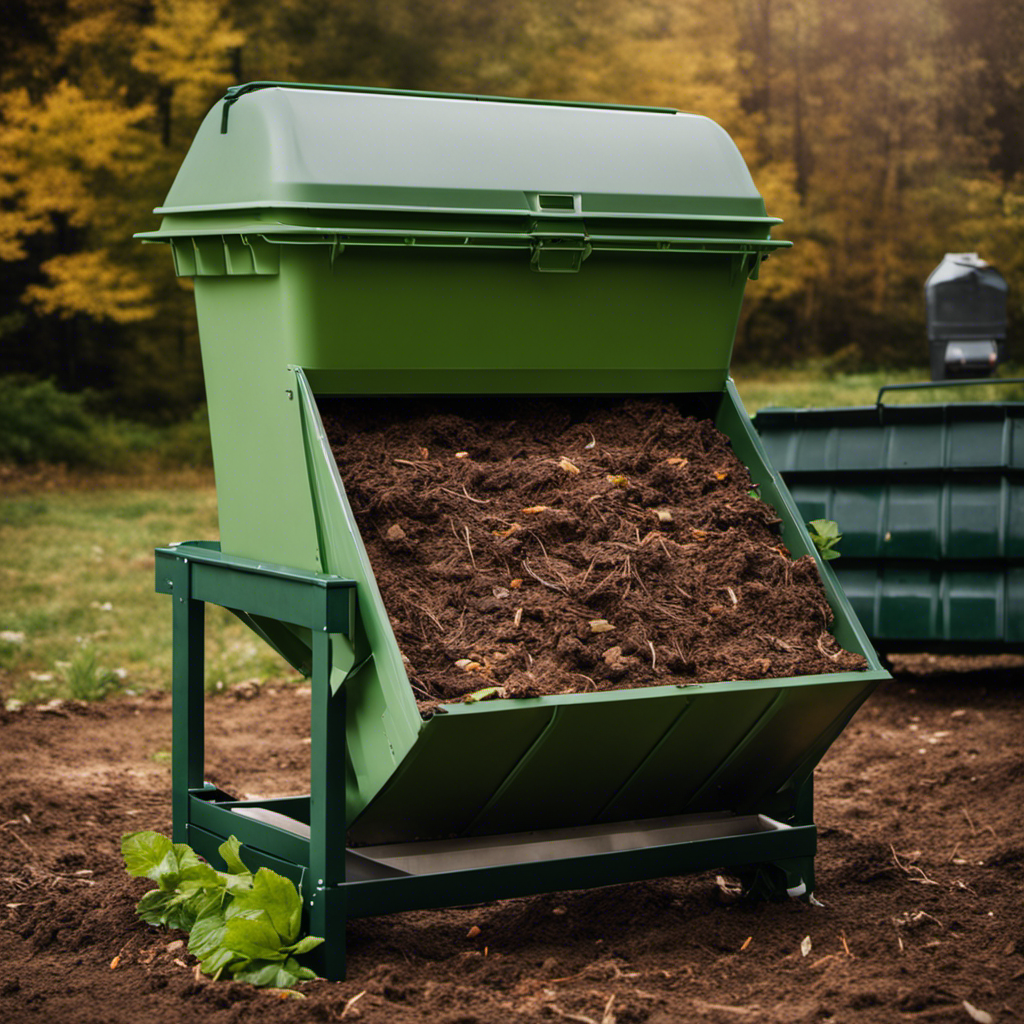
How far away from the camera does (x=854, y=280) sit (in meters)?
26.5

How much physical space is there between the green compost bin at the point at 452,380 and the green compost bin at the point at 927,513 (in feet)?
9.01

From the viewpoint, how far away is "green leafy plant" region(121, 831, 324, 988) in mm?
3486

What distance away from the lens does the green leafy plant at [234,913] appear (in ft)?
11.4

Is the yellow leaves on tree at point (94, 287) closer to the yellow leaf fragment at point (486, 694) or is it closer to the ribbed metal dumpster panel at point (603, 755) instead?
the ribbed metal dumpster panel at point (603, 755)

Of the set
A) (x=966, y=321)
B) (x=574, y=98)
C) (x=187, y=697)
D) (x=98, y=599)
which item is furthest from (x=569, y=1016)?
(x=574, y=98)

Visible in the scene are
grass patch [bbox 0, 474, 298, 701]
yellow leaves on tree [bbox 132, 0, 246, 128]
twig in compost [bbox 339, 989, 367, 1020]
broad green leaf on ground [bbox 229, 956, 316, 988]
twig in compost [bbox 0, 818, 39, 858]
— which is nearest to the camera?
twig in compost [bbox 339, 989, 367, 1020]

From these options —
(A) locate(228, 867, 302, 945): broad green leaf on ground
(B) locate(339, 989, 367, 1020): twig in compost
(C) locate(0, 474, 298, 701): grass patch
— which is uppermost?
(A) locate(228, 867, 302, 945): broad green leaf on ground

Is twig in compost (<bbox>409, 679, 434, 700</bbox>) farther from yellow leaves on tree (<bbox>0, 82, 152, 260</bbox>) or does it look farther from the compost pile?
yellow leaves on tree (<bbox>0, 82, 152, 260</bbox>)

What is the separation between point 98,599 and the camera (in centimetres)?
1072

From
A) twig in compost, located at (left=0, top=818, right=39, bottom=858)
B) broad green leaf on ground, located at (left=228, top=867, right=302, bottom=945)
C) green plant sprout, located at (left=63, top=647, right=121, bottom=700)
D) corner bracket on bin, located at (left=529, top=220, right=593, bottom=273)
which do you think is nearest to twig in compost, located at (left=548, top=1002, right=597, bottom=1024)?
broad green leaf on ground, located at (left=228, top=867, right=302, bottom=945)

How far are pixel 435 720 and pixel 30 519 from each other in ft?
38.9

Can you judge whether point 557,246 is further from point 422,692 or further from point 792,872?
point 792,872

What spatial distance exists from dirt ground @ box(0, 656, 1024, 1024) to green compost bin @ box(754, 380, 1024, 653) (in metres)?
0.83

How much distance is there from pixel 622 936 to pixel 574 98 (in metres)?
20.1
